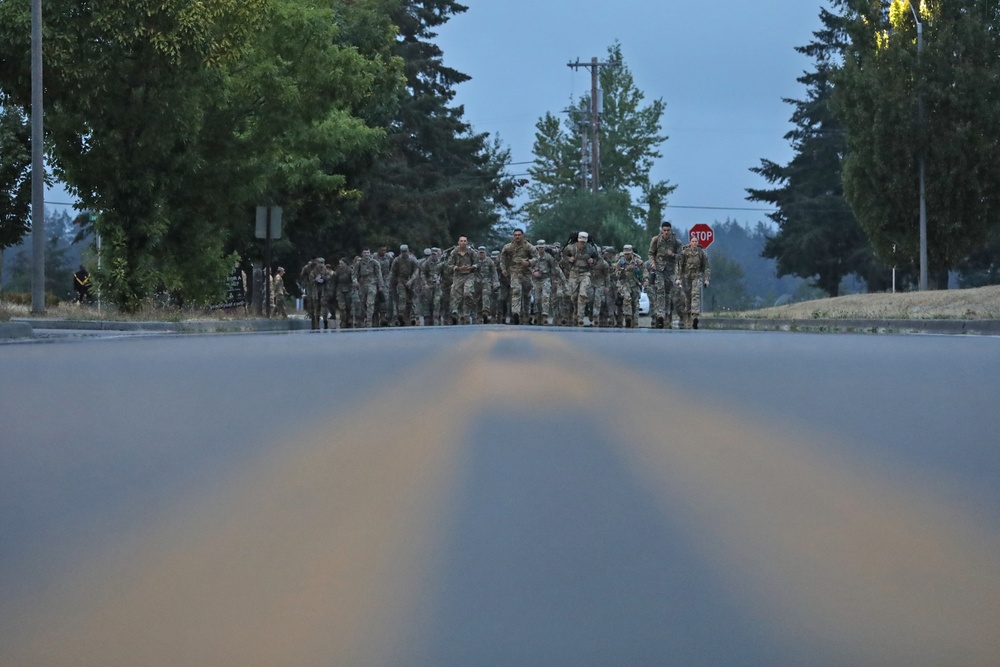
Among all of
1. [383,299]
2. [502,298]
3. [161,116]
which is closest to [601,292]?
[502,298]

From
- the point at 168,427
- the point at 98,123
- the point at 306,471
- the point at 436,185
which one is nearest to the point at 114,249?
the point at 98,123

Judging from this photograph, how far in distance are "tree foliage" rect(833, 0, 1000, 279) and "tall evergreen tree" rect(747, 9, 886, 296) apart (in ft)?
101

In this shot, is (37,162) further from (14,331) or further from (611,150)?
(611,150)

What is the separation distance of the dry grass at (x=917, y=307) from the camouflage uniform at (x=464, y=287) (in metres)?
7.44

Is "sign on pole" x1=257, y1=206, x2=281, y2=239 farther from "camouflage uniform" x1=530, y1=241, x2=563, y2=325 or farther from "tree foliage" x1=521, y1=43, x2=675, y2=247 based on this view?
"tree foliage" x1=521, y1=43, x2=675, y2=247

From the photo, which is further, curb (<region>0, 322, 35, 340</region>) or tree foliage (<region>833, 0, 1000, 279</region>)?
tree foliage (<region>833, 0, 1000, 279</region>)

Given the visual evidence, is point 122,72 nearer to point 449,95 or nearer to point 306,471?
point 306,471

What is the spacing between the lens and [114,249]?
34.7 m

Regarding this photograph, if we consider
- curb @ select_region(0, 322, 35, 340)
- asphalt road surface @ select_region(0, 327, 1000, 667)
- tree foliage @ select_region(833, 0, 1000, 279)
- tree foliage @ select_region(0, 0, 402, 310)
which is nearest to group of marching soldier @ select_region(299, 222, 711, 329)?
tree foliage @ select_region(0, 0, 402, 310)

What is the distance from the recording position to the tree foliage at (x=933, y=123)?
43.9 m

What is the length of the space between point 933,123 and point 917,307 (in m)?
10.4

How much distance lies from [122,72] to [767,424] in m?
26.4

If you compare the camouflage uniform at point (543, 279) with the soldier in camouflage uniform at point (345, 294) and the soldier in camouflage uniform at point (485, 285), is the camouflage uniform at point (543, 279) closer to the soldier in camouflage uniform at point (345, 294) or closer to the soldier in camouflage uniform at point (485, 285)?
the soldier in camouflage uniform at point (485, 285)

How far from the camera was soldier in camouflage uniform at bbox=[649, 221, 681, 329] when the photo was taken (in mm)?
33250
